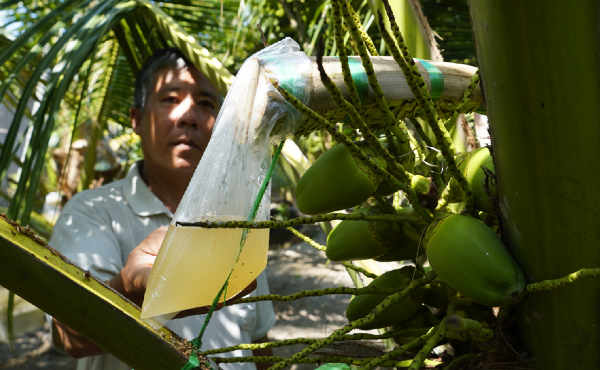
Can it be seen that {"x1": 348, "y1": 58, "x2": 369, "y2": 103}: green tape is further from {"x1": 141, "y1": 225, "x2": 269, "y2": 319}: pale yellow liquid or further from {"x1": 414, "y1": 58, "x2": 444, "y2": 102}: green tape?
{"x1": 141, "y1": 225, "x2": 269, "y2": 319}: pale yellow liquid

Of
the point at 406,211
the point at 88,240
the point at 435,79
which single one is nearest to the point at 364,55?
the point at 435,79

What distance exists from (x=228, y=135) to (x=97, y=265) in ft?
3.11

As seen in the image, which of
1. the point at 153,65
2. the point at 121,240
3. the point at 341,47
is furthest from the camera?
the point at 153,65

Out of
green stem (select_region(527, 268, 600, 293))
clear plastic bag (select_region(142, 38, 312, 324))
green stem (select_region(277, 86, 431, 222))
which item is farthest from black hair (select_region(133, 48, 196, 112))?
green stem (select_region(527, 268, 600, 293))

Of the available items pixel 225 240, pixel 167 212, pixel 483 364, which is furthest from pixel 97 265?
Result: pixel 483 364

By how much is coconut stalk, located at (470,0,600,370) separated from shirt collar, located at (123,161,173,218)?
1280 mm

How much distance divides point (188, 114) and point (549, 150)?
1257 millimetres

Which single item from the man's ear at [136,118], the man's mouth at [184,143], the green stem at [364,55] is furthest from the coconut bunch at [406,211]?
the man's ear at [136,118]

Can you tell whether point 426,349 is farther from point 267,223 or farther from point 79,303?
point 79,303

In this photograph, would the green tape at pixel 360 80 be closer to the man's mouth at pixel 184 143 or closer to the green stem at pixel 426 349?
the green stem at pixel 426 349

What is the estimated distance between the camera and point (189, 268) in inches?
19.0

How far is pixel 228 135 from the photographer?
498mm

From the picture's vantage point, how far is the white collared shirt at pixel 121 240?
1316 millimetres

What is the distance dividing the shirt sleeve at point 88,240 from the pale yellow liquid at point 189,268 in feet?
2.79
